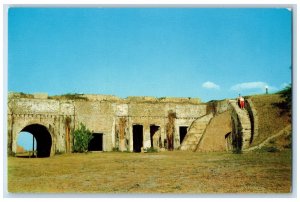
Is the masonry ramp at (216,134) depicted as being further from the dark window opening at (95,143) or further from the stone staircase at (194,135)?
the dark window opening at (95,143)

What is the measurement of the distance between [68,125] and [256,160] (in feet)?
37.7

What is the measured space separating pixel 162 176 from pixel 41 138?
47.5 ft

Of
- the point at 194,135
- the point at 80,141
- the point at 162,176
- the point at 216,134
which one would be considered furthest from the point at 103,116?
the point at 162,176

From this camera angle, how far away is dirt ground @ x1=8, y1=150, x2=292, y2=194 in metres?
12.7

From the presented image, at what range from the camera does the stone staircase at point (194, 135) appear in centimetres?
2400

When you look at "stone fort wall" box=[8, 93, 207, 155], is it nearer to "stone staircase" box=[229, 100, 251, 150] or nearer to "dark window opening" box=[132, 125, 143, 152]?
"dark window opening" box=[132, 125, 143, 152]

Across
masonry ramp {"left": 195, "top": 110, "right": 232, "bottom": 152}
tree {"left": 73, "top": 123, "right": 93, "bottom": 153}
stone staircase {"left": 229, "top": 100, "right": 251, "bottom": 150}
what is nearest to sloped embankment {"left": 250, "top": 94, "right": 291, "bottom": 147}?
stone staircase {"left": 229, "top": 100, "right": 251, "bottom": 150}

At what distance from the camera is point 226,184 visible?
42.7 feet

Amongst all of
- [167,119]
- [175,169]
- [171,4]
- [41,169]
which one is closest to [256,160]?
[175,169]

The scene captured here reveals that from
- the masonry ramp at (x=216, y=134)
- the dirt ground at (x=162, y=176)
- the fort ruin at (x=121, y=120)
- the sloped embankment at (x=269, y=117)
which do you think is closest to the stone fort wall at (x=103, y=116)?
the fort ruin at (x=121, y=120)

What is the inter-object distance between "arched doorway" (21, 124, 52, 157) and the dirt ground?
776 centimetres

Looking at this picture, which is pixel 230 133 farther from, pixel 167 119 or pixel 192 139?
pixel 167 119

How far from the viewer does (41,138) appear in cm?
2697

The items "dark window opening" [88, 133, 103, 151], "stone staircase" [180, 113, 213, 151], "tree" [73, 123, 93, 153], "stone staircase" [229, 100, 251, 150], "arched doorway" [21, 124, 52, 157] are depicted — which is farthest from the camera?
"dark window opening" [88, 133, 103, 151]
